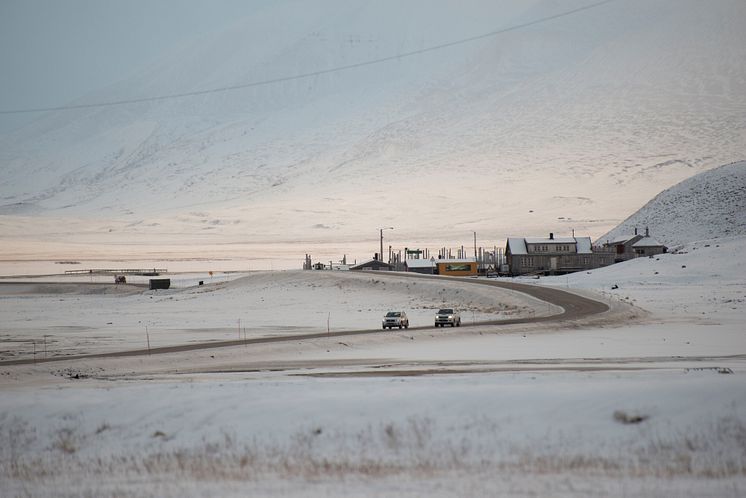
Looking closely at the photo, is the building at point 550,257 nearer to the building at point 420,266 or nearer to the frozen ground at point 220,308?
the building at point 420,266

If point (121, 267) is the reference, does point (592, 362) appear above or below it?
below

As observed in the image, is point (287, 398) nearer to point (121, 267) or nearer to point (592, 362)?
point (592, 362)

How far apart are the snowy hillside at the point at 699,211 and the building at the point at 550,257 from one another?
2184 centimetres

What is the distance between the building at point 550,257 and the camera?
118000 millimetres

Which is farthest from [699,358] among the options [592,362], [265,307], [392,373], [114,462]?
[265,307]

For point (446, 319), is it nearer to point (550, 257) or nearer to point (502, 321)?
point (502, 321)

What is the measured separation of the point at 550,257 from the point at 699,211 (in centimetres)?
3770

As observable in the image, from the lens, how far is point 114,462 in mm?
18500

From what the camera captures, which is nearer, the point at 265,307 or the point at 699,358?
the point at 699,358

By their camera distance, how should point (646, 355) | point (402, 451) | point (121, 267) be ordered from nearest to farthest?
point (402, 451)
point (646, 355)
point (121, 267)

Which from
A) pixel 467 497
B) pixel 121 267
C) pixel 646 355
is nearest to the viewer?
pixel 467 497

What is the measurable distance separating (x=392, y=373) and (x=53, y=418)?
10.8m

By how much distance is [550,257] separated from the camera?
118m

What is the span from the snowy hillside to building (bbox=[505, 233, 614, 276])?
860 inches
